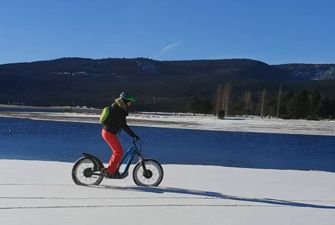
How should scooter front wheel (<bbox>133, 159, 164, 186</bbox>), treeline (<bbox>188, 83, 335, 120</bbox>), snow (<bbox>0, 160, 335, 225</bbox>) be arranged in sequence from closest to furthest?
1. snow (<bbox>0, 160, 335, 225</bbox>)
2. scooter front wheel (<bbox>133, 159, 164, 186</bbox>)
3. treeline (<bbox>188, 83, 335, 120</bbox>)

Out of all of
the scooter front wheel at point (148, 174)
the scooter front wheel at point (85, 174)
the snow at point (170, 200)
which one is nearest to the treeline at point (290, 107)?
the snow at point (170, 200)

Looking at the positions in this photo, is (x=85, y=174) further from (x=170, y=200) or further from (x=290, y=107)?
(x=290, y=107)

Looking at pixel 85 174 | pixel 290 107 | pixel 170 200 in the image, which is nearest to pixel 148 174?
pixel 85 174

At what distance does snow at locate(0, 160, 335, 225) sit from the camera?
821 centimetres

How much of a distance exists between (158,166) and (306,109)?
91.5 meters

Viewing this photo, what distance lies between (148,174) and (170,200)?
5.39 feet

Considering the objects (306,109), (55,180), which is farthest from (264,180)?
(306,109)

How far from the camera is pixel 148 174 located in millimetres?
11211

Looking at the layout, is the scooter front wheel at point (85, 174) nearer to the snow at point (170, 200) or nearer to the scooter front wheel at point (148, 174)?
the snow at point (170, 200)

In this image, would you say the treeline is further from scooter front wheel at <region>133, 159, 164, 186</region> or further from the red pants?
the red pants

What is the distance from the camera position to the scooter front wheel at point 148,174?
11.2m

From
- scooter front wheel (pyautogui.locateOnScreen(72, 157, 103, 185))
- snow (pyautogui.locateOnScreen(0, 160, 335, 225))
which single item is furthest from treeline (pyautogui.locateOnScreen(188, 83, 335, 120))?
scooter front wheel (pyautogui.locateOnScreen(72, 157, 103, 185))

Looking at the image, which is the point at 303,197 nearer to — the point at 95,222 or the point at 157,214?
the point at 157,214

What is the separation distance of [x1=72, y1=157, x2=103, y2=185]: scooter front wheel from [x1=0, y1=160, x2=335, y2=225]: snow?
169 millimetres
